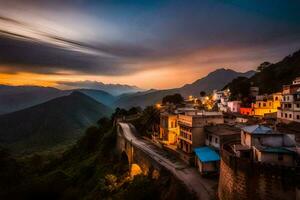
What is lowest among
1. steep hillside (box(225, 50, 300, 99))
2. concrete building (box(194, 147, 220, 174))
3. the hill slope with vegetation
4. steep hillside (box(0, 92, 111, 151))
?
steep hillside (box(0, 92, 111, 151))

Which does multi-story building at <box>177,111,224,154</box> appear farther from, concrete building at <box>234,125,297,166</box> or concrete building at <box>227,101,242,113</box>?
concrete building at <box>227,101,242,113</box>

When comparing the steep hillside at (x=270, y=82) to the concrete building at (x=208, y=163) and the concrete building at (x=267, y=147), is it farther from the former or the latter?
the concrete building at (x=267, y=147)

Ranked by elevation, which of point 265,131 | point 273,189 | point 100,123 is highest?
point 265,131

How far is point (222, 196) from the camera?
17734 mm

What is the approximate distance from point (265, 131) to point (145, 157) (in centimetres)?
1726

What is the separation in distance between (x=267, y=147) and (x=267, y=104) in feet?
105

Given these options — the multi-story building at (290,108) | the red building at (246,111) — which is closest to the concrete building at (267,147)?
the multi-story building at (290,108)

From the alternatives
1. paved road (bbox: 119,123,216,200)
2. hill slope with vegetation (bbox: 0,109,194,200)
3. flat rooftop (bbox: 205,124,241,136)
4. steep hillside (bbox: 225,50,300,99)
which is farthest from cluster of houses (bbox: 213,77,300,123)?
hill slope with vegetation (bbox: 0,109,194,200)

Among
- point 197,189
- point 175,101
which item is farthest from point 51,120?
point 197,189

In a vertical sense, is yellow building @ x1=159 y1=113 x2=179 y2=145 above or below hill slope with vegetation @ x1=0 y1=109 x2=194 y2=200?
above

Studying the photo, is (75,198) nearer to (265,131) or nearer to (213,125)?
(213,125)

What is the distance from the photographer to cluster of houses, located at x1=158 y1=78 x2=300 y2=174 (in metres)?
17.3

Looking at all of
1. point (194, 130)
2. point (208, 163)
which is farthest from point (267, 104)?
point (208, 163)

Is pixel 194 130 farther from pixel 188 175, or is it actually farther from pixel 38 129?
pixel 38 129
